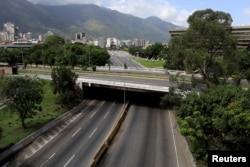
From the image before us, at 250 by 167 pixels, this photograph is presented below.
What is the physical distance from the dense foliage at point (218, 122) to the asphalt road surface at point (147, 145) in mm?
4267

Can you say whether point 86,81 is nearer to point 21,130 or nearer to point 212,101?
point 21,130

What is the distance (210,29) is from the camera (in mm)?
48688

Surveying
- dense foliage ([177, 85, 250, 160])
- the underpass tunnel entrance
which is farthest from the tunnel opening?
dense foliage ([177, 85, 250, 160])

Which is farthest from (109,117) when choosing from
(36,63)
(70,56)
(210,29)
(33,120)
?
(36,63)

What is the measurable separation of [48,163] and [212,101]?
70.4 ft

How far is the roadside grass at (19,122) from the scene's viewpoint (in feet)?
152

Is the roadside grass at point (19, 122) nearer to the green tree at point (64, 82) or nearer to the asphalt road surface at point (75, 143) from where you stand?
the green tree at point (64, 82)

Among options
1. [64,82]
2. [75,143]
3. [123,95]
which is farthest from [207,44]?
[123,95]

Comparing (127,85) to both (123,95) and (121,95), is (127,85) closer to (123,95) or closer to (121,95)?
(123,95)

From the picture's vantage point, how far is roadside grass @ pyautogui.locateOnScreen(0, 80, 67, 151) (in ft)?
152

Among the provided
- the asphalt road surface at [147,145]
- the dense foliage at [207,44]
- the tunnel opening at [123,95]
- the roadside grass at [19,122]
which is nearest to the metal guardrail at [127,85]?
the tunnel opening at [123,95]

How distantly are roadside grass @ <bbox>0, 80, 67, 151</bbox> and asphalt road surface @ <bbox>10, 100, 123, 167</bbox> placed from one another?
310 centimetres

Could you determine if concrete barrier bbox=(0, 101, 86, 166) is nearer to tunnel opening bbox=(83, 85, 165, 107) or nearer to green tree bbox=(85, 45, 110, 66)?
tunnel opening bbox=(83, 85, 165, 107)

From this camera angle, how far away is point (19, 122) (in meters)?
54.7
